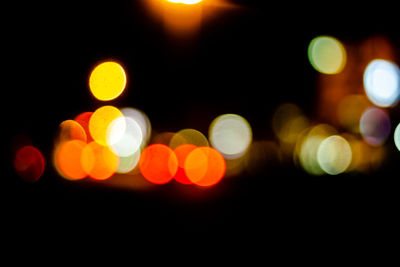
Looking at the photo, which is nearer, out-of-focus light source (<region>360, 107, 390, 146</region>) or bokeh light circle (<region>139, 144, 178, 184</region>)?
out-of-focus light source (<region>360, 107, 390, 146</region>)

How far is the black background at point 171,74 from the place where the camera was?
3166 millimetres

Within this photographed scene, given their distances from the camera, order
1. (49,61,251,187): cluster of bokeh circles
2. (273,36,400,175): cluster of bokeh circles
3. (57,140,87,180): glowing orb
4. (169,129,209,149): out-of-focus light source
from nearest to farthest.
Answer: (273,36,400,175): cluster of bokeh circles, (57,140,87,180): glowing orb, (49,61,251,187): cluster of bokeh circles, (169,129,209,149): out-of-focus light source

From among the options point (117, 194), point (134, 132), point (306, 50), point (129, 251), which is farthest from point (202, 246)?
point (134, 132)

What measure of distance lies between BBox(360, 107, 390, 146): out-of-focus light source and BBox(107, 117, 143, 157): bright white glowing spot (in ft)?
35.3

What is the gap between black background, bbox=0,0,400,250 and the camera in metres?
3.17

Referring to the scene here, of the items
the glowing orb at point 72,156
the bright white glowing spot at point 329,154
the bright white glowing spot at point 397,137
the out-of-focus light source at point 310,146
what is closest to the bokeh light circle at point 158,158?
the glowing orb at point 72,156

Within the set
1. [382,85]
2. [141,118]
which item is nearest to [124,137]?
[141,118]

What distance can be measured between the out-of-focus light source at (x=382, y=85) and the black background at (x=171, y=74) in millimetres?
903

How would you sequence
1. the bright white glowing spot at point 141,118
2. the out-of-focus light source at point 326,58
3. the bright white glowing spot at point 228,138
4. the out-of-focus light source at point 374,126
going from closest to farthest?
1. the out-of-focus light source at point 326,58
2. the out-of-focus light source at point 374,126
3. the bright white glowing spot at point 141,118
4. the bright white glowing spot at point 228,138

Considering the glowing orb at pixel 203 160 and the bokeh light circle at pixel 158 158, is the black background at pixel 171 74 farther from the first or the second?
the bokeh light circle at pixel 158 158

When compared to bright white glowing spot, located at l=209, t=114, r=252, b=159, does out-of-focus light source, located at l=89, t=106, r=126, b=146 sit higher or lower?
higher

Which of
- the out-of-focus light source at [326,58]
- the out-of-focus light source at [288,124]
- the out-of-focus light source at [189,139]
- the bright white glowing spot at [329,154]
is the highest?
the out-of-focus light source at [326,58]

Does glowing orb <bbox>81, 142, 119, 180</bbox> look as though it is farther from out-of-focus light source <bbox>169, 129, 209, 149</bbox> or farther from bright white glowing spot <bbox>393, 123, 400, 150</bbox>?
bright white glowing spot <bbox>393, 123, 400, 150</bbox>

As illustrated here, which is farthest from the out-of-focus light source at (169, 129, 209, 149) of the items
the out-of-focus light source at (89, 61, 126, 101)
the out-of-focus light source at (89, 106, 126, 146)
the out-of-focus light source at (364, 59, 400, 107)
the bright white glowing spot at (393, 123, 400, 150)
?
the bright white glowing spot at (393, 123, 400, 150)
